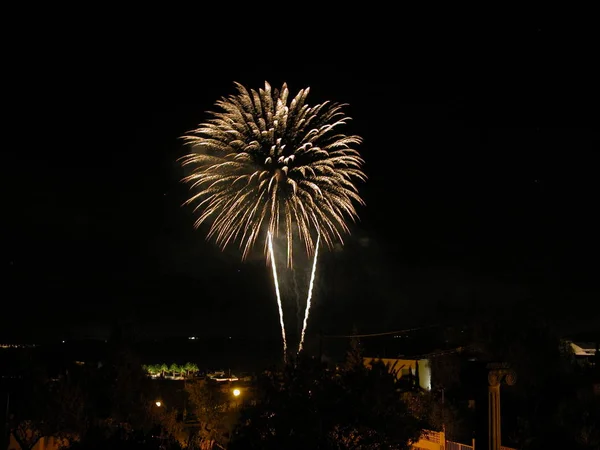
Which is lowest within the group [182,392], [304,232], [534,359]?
[182,392]

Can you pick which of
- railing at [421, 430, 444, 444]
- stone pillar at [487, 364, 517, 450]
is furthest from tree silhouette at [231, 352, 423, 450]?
railing at [421, 430, 444, 444]

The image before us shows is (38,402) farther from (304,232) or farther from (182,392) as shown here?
(182,392)

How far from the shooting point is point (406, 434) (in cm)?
1650

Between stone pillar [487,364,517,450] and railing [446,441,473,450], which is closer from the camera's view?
stone pillar [487,364,517,450]

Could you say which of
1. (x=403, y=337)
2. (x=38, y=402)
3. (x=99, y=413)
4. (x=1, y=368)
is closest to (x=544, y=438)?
(x=99, y=413)

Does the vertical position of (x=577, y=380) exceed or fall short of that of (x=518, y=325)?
it falls short

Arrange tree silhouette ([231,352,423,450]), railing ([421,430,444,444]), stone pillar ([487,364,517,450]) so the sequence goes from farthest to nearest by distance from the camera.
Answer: railing ([421,430,444,444]), tree silhouette ([231,352,423,450]), stone pillar ([487,364,517,450])

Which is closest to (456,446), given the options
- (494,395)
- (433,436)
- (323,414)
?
(433,436)

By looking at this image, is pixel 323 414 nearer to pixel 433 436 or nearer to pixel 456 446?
pixel 456 446

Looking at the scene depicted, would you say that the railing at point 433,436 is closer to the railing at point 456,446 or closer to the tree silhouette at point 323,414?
the railing at point 456,446

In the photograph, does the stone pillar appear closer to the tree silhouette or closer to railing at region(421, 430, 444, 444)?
the tree silhouette

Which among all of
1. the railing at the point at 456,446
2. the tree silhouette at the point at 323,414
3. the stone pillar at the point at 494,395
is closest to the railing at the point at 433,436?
the railing at the point at 456,446

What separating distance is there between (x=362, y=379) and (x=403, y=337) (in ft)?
229

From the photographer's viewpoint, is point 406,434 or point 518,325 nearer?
point 406,434
